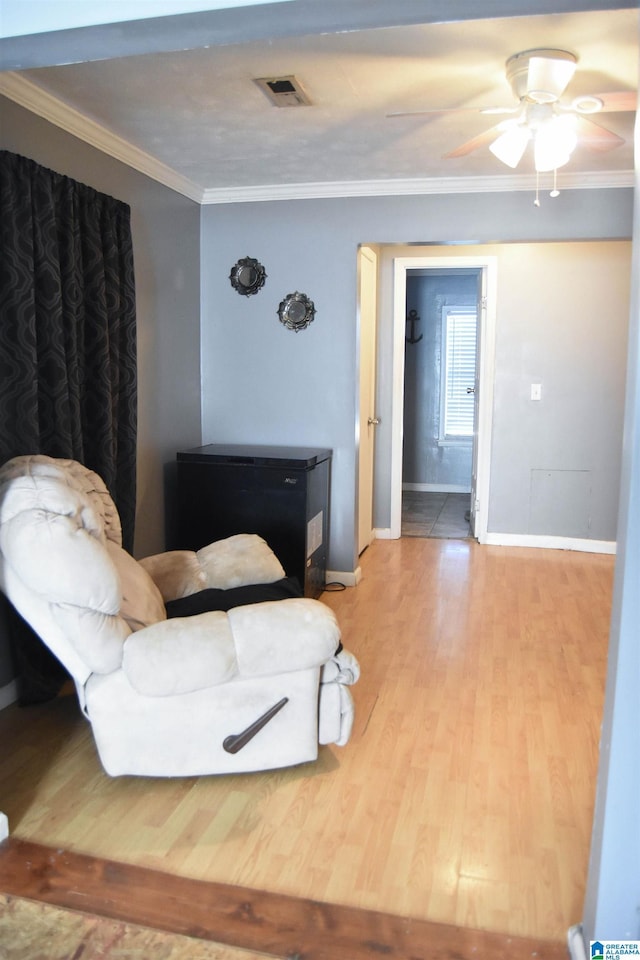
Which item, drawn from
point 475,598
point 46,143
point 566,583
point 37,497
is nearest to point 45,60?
point 37,497

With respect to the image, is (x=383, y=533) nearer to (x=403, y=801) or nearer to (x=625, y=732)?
(x=403, y=801)

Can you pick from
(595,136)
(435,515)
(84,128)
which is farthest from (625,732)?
(435,515)

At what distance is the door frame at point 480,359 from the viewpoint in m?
5.54

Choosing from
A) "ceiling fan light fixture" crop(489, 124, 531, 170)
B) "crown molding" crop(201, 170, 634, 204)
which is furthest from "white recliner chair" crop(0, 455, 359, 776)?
"crown molding" crop(201, 170, 634, 204)

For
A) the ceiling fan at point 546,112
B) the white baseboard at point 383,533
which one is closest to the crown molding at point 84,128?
the ceiling fan at point 546,112

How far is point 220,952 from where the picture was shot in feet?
5.79

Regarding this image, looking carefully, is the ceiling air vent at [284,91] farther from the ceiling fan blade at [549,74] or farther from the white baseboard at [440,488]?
the white baseboard at [440,488]

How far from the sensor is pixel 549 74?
241cm

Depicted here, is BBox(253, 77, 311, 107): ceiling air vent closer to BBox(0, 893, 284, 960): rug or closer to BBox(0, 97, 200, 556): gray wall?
BBox(0, 97, 200, 556): gray wall

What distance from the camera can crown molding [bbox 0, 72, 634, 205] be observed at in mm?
3139

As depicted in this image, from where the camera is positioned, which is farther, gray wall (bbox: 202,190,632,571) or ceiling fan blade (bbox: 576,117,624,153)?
gray wall (bbox: 202,190,632,571)

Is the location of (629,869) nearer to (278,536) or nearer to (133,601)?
(133,601)

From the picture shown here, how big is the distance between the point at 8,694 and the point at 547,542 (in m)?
4.05

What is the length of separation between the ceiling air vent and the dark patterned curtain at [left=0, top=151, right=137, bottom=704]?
91 centimetres
